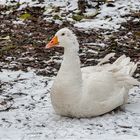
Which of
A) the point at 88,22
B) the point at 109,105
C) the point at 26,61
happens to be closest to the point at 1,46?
the point at 26,61

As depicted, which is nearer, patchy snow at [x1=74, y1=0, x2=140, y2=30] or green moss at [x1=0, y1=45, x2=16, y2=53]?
green moss at [x1=0, y1=45, x2=16, y2=53]

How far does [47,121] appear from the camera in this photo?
691 centimetres

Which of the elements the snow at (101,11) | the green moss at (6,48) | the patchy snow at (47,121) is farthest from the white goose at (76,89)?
the snow at (101,11)

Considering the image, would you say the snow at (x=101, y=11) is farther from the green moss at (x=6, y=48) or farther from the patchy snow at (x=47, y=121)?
the patchy snow at (x=47, y=121)

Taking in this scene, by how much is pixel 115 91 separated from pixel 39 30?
4902mm

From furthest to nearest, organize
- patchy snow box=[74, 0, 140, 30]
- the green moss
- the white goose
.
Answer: patchy snow box=[74, 0, 140, 30], the green moss, the white goose

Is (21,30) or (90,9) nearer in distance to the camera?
(21,30)

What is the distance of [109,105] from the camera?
23.1ft

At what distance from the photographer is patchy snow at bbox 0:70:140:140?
21.0ft

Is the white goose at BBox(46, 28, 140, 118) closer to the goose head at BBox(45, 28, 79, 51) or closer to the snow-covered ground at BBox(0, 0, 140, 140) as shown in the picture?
the goose head at BBox(45, 28, 79, 51)

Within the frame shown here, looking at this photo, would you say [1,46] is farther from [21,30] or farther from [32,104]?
[32,104]

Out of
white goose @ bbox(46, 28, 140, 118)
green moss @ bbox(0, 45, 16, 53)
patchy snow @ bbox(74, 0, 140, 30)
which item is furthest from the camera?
patchy snow @ bbox(74, 0, 140, 30)

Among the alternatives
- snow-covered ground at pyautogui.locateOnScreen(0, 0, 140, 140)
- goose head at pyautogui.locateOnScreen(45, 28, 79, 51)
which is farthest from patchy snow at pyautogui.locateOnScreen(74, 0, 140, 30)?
goose head at pyautogui.locateOnScreen(45, 28, 79, 51)

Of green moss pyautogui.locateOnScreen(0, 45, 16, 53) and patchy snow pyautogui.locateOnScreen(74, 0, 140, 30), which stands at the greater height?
patchy snow pyautogui.locateOnScreen(74, 0, 140, 30)
